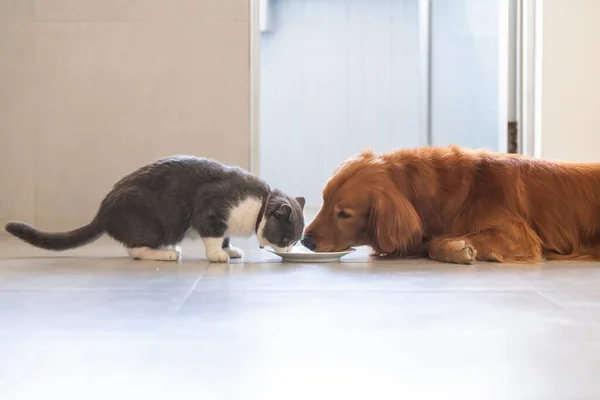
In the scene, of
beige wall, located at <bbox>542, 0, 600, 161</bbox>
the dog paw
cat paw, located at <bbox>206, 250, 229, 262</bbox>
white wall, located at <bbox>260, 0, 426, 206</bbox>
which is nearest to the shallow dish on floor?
cat paw, located at <bbox>206, 250, 229, 262</bbox>

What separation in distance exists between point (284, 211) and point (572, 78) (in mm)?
1823

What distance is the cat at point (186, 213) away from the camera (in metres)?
2.43

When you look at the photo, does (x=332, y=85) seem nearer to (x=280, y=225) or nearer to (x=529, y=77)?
(x=529, y=77)

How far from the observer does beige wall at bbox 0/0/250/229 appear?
3602mm

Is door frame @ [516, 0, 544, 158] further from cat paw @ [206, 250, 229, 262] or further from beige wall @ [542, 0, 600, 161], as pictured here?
cat paw @ [206, 250, 229, 262]

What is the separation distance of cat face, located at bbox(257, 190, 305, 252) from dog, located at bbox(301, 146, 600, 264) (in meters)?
0.05

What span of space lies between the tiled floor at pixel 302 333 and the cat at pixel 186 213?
0.24 m

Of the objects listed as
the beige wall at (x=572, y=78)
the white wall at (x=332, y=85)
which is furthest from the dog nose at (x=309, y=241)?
the white wall at (x=332, y=85)

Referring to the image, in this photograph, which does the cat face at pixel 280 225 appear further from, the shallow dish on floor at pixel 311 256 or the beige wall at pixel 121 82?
the beige wall at pixel 121 82

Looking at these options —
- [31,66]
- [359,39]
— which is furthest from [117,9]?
[359,39]

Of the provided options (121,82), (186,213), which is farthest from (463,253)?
(121,82)

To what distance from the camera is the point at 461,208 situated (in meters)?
2.48

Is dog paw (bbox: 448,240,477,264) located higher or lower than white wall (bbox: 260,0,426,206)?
lower

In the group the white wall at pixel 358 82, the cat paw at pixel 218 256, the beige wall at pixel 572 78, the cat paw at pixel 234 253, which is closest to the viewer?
the cat paw at pixel 218 256
